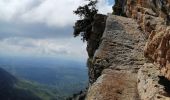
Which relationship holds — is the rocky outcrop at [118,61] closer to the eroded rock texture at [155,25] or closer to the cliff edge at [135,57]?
the cliff edge at [135,57]

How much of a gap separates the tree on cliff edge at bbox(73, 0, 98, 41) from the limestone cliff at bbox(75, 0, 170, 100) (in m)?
8.27

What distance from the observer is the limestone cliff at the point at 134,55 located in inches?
1377

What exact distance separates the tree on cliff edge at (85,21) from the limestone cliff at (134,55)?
8.27 metres

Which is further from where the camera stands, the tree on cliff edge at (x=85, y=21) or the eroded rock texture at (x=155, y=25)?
the tree on cliff edge at (x=85, y=21)

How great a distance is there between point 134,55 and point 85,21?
30.9 metres

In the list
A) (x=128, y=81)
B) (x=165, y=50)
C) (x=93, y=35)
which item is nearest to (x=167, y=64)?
(x=165, y=50)

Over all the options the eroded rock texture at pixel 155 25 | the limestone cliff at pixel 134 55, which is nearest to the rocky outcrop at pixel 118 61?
the limestone cliff at pixel 134 55

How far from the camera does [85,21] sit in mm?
81625

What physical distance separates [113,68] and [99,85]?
221 inches

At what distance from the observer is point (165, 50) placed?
31.6m

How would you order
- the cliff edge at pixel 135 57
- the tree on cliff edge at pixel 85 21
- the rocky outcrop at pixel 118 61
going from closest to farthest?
1. the cliff edge at pixel 135 57
2. the rocky outcrop at pixel 118 61
3. the tree on cliff edge at pixel 85 21

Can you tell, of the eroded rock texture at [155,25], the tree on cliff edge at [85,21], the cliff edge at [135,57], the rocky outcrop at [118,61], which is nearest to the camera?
the eroded rock texture at [155,25]

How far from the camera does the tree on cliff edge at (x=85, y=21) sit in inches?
3177

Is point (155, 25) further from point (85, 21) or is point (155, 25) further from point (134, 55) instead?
point (85, 21)
